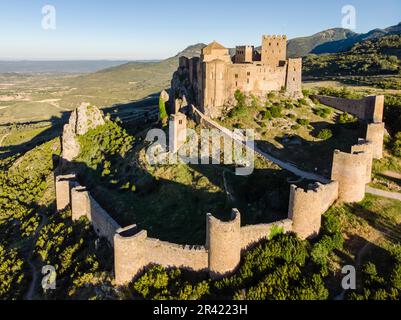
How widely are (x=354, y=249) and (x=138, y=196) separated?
19.1m

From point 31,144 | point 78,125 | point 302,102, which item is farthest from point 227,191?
point 31,144

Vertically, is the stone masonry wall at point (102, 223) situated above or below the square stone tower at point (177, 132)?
below

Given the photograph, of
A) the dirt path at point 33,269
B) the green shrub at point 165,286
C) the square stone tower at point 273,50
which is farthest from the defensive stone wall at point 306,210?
the square stone tower at point 273,50

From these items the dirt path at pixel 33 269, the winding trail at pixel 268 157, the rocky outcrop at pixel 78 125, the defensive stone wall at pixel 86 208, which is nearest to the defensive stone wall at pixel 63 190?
the defensive stone wall at pixel 86 208

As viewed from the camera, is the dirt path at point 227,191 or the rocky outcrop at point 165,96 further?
the rocky outcrop at point 165,96

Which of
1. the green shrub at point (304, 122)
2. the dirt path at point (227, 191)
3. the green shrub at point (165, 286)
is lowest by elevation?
the green shrub at point (165, 286)

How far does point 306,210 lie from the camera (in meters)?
21.7

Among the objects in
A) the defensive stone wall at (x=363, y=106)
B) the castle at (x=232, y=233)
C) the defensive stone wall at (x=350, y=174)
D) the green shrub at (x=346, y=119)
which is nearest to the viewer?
the castle at (x=232, y=233)

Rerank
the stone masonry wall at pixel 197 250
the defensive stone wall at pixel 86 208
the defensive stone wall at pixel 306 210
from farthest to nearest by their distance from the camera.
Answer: the defensive stone wall at pixel 86 208 < the defensive stone wall at pixel 306 210 < the stone masonry wall at pixel 197 250

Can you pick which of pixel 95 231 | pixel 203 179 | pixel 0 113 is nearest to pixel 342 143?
pixel 203 179

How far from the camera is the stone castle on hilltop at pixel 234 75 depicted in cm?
4212

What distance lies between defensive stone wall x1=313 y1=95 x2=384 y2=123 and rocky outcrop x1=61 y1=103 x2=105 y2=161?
29.5 meters

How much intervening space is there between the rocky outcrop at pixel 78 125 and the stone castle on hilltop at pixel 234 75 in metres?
11.5

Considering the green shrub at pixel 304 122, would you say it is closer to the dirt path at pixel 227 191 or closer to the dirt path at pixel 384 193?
the dirt path at pixel 227 191
